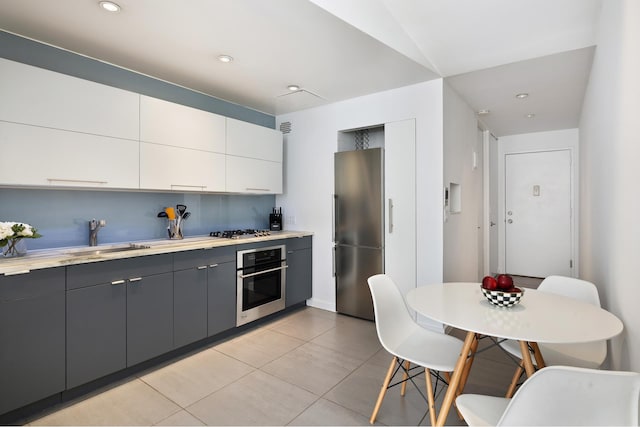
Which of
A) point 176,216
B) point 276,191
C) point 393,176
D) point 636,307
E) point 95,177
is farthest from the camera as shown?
point 276,191

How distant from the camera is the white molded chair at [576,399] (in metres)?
0.92

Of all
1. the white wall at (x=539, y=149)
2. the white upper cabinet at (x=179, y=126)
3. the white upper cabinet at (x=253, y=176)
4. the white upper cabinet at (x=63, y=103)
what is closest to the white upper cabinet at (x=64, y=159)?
the white upper cabinet at (x=63, y=103)

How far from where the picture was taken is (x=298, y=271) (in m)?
3.88

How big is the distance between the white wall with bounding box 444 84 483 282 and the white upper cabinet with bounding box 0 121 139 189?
291 cm

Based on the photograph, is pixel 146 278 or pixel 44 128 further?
pixel 146 278

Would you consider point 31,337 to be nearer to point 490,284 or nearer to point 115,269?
point 115,269

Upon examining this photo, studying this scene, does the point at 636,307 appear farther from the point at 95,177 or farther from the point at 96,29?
the point at 96,29

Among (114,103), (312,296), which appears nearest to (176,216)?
(114,103)

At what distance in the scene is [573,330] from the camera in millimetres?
1358

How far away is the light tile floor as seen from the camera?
192cm

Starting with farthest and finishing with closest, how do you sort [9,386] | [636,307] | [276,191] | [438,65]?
[276,191] → [438,65] → [9,386] → [636,307]

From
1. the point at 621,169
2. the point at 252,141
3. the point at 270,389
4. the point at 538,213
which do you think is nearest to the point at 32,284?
the point at 270,389

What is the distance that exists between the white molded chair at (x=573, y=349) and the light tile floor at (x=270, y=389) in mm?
473

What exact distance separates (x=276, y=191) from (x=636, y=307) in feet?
10.8
